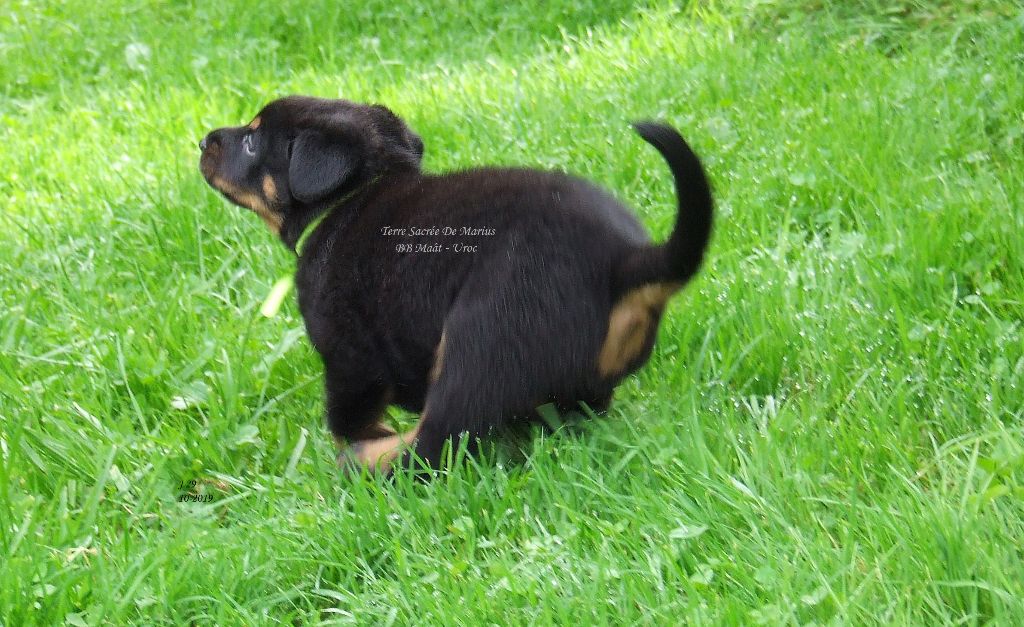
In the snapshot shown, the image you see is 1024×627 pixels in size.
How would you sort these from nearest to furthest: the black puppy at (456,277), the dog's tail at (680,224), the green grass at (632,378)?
the green grass at (632,378) → the dog's tail at (680,224) → the black puppy at (456,277)

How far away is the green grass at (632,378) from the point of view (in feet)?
7.57

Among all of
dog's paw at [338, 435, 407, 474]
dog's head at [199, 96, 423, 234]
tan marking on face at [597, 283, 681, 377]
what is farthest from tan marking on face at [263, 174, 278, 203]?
tan marking on face at [597, 283, 681, 377]

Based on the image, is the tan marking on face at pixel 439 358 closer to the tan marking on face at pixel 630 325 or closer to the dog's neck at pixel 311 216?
the tan marking on face at pixel 630 325

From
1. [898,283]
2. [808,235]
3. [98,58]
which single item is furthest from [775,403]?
[98,58]

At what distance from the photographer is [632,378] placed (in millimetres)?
3303

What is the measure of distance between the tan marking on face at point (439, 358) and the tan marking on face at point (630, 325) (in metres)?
0.38

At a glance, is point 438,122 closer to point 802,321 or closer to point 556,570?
point 802,321

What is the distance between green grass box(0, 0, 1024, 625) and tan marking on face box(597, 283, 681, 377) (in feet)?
0.66

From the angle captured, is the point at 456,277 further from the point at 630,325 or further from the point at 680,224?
the point at 680,224

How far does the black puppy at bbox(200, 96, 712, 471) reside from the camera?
2.67 meters

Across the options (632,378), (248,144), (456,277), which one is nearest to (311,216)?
(248,144)

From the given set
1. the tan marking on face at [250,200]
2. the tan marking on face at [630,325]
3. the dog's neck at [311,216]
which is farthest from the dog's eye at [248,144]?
the tan marking on face at [630,325]

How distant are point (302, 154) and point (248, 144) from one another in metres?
0.37

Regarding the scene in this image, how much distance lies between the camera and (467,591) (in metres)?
2.30
